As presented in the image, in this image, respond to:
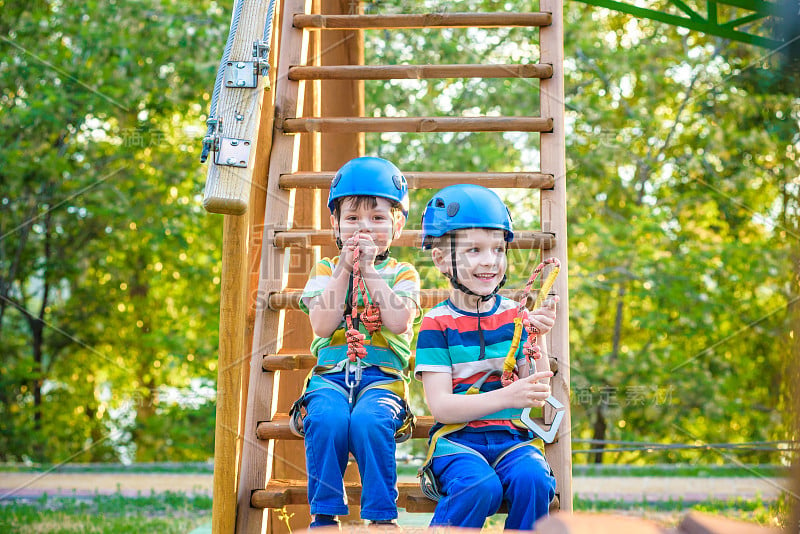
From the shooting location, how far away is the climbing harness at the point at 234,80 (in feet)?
8.82

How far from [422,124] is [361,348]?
122 centimetres

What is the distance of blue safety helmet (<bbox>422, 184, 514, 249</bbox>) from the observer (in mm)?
2627

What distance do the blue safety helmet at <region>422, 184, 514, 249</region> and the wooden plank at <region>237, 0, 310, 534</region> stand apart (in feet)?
2.68

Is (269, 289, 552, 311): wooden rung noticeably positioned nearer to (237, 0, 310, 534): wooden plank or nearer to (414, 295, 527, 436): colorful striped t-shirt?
(237, 0, 310, 534): wooden plank

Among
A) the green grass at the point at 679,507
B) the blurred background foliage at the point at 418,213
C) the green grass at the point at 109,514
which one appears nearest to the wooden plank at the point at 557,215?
the green grass at the point at 679,507

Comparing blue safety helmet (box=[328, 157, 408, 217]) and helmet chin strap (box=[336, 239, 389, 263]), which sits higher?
blue safety helmet (box=[328, 157, 408, 217])

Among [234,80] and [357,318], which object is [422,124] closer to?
[234,80]

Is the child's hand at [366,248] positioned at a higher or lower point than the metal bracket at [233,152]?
lower

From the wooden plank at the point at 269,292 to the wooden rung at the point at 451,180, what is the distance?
0.34 feet

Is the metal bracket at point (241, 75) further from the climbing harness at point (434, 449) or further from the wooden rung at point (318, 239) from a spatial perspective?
the climbing harness at point (434, 449)

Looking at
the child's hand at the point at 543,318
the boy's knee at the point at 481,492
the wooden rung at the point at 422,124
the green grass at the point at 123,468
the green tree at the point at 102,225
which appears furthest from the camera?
the green tree at the point at 102,225

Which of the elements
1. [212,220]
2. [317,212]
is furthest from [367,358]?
[212,220]

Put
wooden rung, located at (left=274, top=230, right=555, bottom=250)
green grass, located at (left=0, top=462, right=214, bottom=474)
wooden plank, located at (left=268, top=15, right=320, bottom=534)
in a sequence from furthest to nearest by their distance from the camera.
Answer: green grass, located at (left=0, top=462, right=214, bottom=474) < wooden plank, located at (left=268, top=15, right=320, bottom=534) < wooden rung, located at (left=274, top=230, right=555, bottom=250)

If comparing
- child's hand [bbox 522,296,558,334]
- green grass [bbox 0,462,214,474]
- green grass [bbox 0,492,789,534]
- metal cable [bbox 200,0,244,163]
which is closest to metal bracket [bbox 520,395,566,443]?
child's hand [bbox 522,296,558,334]
